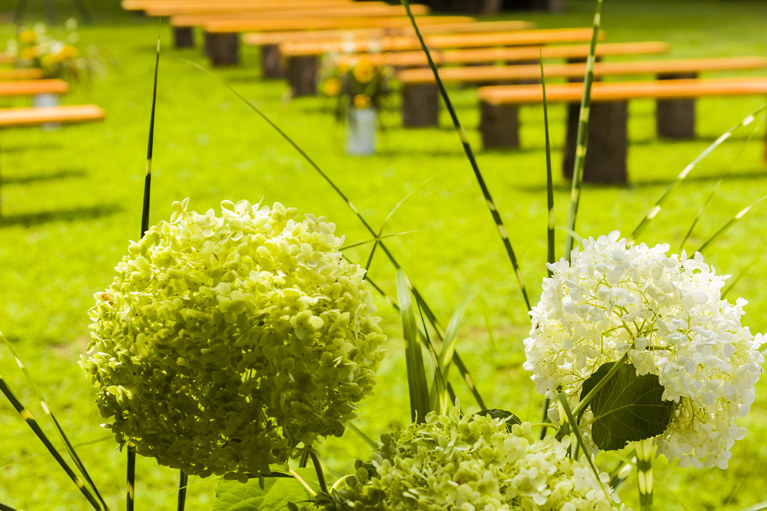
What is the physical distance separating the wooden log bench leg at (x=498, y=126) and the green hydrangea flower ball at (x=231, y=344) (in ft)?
19.5

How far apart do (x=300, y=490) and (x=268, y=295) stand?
0.26m

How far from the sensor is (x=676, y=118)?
24.0 ft

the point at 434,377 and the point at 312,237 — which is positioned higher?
the point at 312,237

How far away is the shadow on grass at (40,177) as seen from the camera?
616 centimetres

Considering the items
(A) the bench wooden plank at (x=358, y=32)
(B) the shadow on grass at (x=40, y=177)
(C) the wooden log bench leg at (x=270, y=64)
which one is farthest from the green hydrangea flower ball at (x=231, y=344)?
(C) the wooden log bench leg at (x=270, y=64)

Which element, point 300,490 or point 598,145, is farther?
point 598,145

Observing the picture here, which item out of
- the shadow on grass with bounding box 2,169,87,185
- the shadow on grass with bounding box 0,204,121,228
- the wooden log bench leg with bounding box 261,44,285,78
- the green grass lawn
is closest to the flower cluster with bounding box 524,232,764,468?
the green grass lawn

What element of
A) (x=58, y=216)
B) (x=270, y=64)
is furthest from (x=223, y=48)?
(x=58, y=216)

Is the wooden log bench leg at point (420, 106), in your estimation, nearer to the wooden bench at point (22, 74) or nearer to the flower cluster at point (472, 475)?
the wooden bench at point (22, 74)

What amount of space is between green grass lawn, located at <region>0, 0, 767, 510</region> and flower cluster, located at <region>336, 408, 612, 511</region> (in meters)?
0.21

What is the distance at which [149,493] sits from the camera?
260 cm

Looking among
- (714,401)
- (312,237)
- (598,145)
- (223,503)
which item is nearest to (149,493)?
(223,503)

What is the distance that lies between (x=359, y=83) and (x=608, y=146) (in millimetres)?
1858

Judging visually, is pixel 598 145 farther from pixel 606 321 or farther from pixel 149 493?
pixel 606 321
